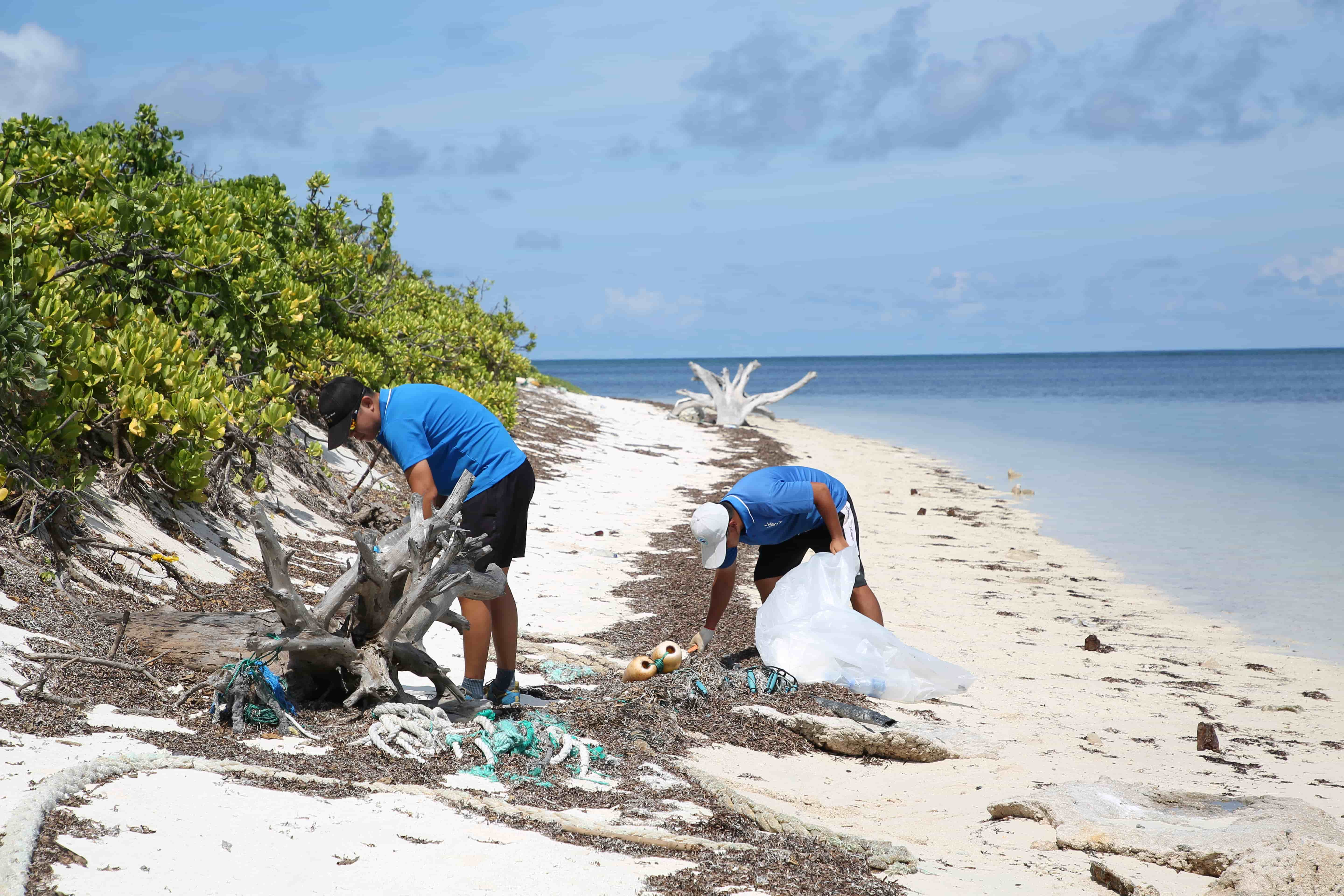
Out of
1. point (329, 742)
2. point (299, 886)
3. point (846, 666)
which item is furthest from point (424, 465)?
point (846, 666)

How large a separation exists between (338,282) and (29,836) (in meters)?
9.03

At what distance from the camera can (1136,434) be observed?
29.3m

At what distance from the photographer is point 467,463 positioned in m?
4.80

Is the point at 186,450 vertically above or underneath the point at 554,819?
above

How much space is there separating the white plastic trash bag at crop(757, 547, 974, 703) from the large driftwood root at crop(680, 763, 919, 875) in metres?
1.86

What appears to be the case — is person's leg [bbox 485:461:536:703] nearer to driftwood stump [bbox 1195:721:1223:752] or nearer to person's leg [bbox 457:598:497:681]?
person's leg [bbox 457:598:497:681]

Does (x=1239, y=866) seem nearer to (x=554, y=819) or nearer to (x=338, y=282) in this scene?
(x=554, y=819)

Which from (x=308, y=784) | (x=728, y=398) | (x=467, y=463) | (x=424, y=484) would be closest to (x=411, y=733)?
(x=308, y=784)

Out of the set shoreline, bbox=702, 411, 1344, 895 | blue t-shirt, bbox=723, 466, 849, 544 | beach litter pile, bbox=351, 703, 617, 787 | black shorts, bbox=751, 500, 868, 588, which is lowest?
shoreline, bbox=702, 411, 1344, 895

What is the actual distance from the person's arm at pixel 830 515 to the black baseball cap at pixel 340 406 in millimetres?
2794

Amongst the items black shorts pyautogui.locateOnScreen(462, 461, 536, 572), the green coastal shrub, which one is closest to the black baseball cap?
black shorts pyautogui.locateOnScreen(462, 461, 536, 572)

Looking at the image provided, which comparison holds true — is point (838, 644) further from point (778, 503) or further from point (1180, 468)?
point (1180, 468)

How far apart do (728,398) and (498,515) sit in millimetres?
24162

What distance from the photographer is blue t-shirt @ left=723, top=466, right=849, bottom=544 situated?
6051mm
